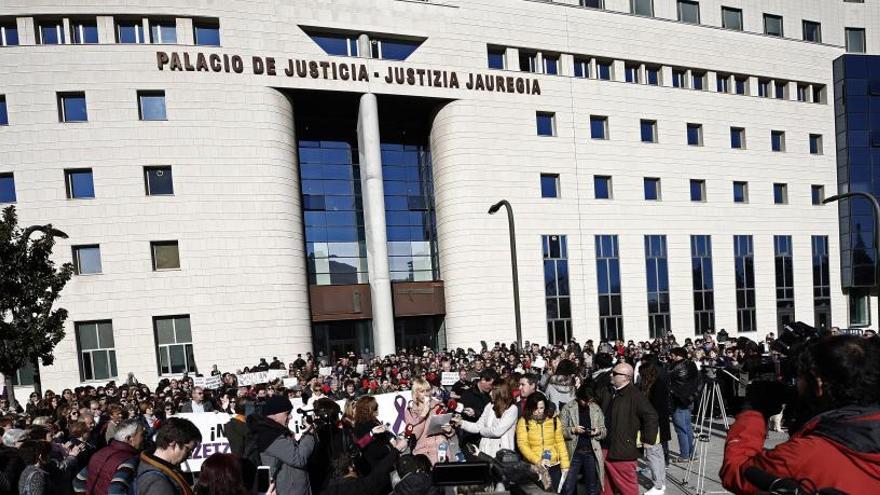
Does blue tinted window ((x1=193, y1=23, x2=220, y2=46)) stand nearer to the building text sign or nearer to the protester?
the building text sign

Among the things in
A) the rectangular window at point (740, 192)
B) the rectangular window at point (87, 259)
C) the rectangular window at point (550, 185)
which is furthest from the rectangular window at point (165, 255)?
the rectangular window at point (740, 192)

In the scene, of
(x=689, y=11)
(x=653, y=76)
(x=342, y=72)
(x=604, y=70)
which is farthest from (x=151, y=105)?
(x=689, y=11)

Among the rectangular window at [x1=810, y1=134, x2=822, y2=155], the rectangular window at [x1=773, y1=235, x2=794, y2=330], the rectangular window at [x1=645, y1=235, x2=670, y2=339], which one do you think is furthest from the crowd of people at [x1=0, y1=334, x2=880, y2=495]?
the rectangular window at [x1=810, y1=134, x2=822, y2=155]

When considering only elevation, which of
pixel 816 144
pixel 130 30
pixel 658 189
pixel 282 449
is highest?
pixel 130 30

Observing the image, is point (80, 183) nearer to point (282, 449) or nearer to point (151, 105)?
point (151, 105)

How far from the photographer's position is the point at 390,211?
28.6 metres

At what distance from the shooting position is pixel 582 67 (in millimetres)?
29156

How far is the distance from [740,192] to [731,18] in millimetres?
12008

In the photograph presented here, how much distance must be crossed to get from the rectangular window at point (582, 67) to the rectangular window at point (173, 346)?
26.2 meters

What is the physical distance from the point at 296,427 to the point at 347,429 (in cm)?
495

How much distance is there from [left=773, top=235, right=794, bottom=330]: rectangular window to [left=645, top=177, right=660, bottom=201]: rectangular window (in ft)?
33.1

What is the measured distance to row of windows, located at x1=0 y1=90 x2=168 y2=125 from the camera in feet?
69.0

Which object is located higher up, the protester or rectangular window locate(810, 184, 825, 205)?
rectangular window locate(810, 184, 825, 205)

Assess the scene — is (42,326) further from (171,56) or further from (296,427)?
(171,56)
